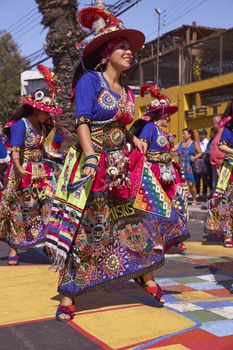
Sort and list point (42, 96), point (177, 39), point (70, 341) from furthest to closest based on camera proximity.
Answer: point (177, 39)
point (42, 96)
point (70, 341)

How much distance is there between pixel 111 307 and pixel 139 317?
0.34 m

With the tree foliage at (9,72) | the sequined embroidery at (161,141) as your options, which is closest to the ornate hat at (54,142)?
the sequined embroidery at (161,141)

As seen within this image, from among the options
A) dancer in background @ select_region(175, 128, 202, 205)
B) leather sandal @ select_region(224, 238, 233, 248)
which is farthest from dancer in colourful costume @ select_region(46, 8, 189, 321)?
dancer in background @ select_region(175, 128, 202, 205)

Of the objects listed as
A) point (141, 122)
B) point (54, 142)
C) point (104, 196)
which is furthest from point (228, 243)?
point (104, 196)

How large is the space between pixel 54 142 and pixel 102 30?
250 cm

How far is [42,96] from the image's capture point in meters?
5.88

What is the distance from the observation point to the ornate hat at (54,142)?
6312mm

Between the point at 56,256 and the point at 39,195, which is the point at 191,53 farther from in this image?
the point at 56,256

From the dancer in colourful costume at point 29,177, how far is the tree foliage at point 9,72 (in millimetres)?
34499

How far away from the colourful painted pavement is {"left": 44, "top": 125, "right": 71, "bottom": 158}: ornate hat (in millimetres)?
1386

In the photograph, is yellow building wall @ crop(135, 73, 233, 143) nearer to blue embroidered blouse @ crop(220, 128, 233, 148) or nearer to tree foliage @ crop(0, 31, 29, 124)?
blue embroidered blouse @ crop(220, 128, 233, 148)

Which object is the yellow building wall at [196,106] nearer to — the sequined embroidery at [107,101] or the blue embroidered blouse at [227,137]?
the blue embroidered blouse at [227,137]

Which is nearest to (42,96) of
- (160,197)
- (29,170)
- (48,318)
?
(29,170)

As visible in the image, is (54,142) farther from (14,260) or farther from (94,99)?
(94,99)
